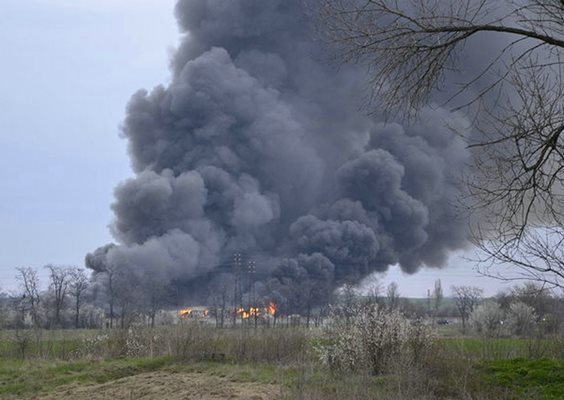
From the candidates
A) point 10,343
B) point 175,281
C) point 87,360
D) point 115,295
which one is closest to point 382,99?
point 87,360

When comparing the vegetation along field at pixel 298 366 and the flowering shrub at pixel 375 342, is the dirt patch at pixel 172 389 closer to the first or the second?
the vegetation along field at pixel 298 366

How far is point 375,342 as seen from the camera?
1443cm

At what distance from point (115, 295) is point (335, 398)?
178ft

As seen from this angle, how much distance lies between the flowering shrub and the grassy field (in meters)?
0.38

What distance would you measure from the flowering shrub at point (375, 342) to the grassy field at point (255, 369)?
0.38 meters

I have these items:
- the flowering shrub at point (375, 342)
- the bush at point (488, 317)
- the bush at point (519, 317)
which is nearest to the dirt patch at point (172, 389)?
the flowering shrub at point (375, 342)

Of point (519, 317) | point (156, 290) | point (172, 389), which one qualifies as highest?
point (156, 290)

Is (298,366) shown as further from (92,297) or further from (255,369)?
(92,297)

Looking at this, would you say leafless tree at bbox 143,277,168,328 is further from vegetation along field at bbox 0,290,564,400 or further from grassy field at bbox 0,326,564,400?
vegetation along field at bbox 0,290,564,400

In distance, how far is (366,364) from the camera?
13469mm

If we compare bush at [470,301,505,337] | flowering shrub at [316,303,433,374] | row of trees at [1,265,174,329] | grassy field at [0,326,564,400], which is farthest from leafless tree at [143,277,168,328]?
flowering shrub at [316,303,433,374]

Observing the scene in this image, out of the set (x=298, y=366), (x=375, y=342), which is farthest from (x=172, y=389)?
(x=375, y=342)

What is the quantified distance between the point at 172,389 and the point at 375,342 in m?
4.42

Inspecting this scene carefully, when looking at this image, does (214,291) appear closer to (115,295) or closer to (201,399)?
(115,295)
